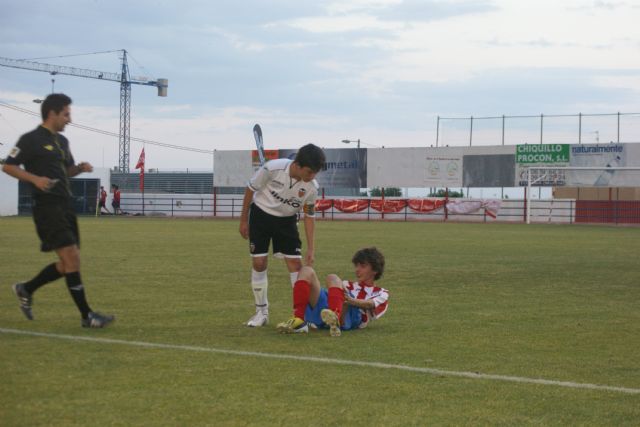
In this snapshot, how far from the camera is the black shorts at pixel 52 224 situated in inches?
303

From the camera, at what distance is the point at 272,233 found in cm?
845

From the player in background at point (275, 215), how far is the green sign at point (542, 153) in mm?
47890

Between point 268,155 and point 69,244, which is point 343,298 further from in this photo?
point 268,155

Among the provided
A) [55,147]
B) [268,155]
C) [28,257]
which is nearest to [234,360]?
[55,147]

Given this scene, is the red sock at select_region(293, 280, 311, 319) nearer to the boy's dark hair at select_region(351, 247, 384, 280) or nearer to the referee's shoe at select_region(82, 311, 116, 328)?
the boy's dark hair at select_region(351, 247, 384, 280)

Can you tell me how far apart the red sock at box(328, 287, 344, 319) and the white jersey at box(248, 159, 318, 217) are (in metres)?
0.91

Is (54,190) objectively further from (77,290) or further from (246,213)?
(246,213)

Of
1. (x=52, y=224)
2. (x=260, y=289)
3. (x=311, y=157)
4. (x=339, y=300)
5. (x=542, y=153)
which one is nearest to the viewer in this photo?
(x=52, y=224)

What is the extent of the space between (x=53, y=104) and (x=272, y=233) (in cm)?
230

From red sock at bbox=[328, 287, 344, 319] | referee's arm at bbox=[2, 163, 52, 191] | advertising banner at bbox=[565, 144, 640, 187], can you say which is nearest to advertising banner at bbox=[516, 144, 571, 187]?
advertising banner at bbox=[565, 144, 640, 187]

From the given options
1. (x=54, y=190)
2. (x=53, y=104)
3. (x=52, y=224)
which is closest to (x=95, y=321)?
(x=52, y=224)

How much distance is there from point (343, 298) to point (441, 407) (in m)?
3.05

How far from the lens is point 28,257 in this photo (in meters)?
17.5

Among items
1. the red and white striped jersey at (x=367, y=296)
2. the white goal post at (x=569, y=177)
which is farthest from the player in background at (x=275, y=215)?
the white goal post at (x=569, y=177)
